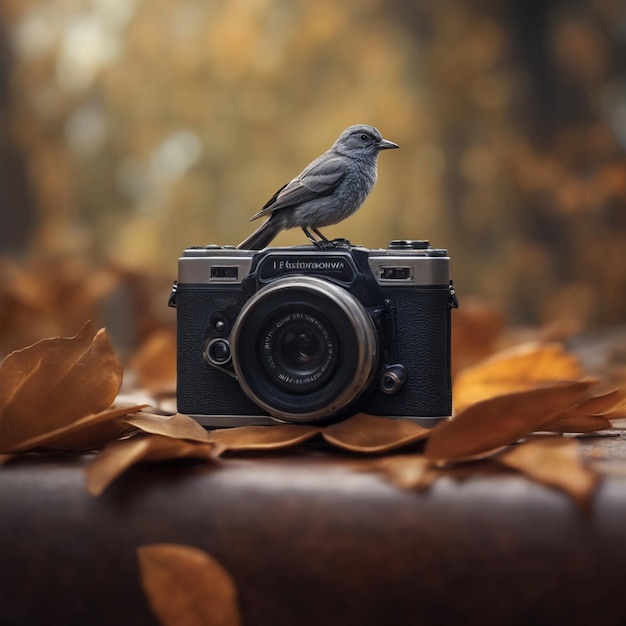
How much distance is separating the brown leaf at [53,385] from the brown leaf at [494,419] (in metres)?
0.18

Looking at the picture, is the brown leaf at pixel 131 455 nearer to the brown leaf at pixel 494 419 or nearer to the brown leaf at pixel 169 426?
the brown leaf at pixel 169 426

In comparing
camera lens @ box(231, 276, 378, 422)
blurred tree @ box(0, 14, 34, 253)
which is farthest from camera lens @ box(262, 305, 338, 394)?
blurred tree @ box(0, 14, 34, 253)

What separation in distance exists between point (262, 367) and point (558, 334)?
0.56m

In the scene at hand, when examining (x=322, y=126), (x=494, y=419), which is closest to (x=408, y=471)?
(x=494, y=419)

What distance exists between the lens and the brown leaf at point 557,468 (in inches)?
→ 15.4

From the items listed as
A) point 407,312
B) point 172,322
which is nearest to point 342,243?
point 407,312

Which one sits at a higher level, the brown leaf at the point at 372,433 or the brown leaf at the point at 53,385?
the brown leaf at the point at 53,385

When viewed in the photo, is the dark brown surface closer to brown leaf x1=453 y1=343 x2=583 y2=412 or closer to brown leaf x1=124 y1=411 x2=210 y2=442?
brown leaf x1=124 y1=411 x2=210 y2=442

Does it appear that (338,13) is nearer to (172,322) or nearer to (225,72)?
(225,72)

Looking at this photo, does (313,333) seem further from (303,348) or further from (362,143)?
(362,143)

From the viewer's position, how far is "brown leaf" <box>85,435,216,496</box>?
418mm

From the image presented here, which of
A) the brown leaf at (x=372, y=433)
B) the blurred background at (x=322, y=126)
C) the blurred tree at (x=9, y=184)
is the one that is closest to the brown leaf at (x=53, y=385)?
the brown leaf at (x=372, y=433)

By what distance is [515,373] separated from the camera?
71cm

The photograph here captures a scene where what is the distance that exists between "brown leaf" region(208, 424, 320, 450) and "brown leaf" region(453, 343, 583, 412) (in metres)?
0.22
